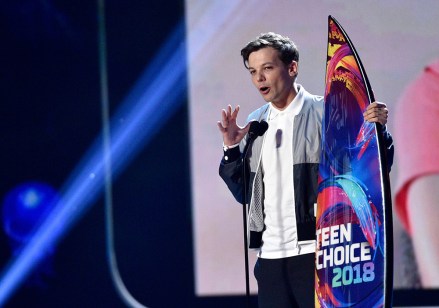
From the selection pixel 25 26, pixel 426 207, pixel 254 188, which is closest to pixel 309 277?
pixel 254 188

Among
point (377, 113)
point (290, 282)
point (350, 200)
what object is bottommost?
point (290, 282)

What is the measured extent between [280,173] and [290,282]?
1.05 ft

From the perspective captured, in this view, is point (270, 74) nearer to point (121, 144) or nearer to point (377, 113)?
point (377, 113)

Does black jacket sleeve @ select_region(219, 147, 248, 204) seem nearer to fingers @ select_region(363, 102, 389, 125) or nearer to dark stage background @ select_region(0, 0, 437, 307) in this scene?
fingers @ select_region(363, 102, 389, 125)

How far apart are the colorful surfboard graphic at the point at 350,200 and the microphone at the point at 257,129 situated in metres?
0.18

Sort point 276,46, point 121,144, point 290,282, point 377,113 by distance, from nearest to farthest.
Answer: point 377,113 → point 290,282 → point 276,46 → point 121,144

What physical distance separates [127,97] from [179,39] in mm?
398

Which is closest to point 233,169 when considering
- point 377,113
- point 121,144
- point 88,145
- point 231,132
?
point 231,132

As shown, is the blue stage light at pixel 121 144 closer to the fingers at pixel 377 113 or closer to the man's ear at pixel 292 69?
the man's ear at pixel 292 69

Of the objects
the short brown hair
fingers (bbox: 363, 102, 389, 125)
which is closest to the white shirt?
the short brown hair

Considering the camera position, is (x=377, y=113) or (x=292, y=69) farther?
(x=292, y=69)

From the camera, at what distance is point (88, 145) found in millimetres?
4305

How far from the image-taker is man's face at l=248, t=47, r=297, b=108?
101 inches

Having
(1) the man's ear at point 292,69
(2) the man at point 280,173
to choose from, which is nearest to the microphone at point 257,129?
(2) the man at point 280,173
